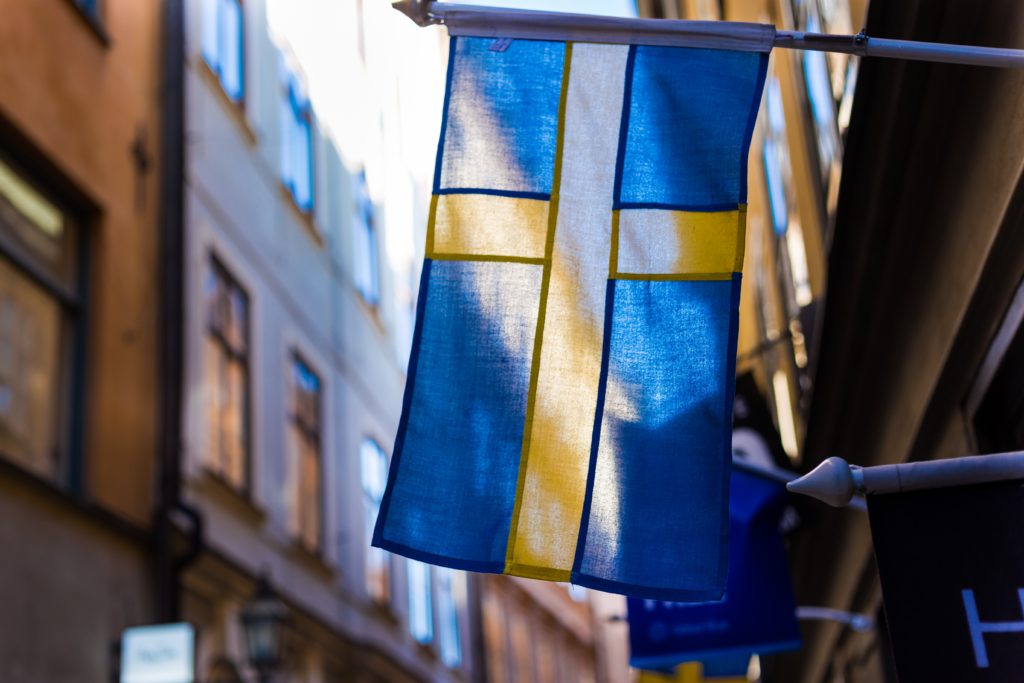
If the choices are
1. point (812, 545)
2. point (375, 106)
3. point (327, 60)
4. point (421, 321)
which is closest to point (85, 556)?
point (812, 545)

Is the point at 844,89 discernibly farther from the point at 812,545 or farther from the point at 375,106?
the point at 375,106

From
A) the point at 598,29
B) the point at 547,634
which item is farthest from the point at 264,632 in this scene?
the point at 547,634

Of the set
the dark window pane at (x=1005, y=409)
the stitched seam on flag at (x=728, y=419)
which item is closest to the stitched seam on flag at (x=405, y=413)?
the stitched seam on flag at (x=728, y=419)

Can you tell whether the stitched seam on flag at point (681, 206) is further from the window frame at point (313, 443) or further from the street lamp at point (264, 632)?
the window frame at point (313, 443)

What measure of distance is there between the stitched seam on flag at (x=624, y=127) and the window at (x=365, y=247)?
1687 cm

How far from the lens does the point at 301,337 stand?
17562 mm

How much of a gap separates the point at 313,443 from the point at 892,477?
15.3 m

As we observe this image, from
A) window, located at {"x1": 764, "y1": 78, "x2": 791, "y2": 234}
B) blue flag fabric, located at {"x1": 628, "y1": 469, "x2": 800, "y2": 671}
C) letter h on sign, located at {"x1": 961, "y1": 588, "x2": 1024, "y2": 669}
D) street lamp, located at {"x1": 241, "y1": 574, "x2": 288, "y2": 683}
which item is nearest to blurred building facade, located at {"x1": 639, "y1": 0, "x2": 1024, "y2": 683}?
blue flag fabric, located at {"x1": 628, "y1": 469, "x2": 800, "y2": 671}

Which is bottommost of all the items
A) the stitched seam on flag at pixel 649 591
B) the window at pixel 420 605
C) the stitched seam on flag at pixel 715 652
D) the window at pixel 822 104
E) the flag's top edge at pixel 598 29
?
the stitched seam on flag at pixel 649 591

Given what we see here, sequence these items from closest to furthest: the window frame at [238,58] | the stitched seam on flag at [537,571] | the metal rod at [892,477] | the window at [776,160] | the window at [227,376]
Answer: the metal rod at [892,477] → the stitched seam on flag at [537,571] → the window at [776,160] → the window at [227,376] → the window frame at [238,58]

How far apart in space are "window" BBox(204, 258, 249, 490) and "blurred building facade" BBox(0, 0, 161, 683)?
1300 millimetres

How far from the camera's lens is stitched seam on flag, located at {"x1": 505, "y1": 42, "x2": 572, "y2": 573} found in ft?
12.6

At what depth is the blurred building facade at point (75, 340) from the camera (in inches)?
396

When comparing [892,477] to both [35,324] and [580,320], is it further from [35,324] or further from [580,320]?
[35,324]
